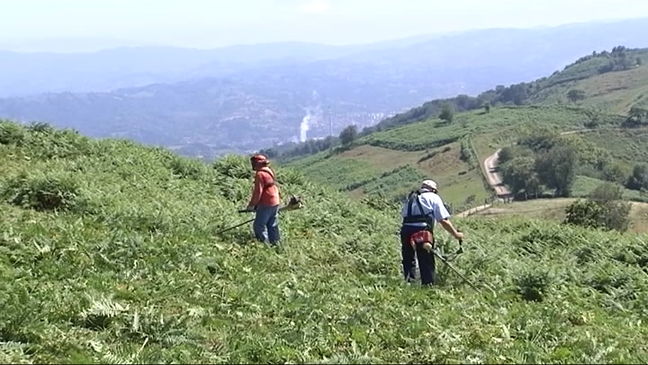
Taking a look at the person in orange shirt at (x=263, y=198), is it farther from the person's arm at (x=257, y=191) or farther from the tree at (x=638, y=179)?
the tree at (x=638, y=179)

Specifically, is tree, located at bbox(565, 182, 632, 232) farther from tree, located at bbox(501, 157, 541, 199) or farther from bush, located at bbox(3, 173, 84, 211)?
tree, located at bbox(501, 157, 541, 199)

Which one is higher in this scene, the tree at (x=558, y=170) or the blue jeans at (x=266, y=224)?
the blue jeans at (x=266, y=224)

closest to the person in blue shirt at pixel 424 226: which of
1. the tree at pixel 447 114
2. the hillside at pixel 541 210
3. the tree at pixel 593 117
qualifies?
the hillside at pixel 541 210

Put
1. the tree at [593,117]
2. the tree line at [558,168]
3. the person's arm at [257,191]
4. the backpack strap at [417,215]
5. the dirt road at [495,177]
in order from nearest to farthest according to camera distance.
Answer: the backpack strap at [417,215], the person's arm at [257,191], the tree line at [558,168], the dirt road at [495,177], the tree at [593,117]

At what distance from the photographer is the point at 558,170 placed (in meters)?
111

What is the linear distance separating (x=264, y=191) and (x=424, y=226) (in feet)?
11.7

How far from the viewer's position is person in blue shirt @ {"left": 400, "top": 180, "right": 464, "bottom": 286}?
1159 cm

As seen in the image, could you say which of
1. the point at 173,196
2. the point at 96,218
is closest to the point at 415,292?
the point at 96,218

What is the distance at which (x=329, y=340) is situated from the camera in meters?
7.62

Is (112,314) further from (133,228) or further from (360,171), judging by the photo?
(360,171)

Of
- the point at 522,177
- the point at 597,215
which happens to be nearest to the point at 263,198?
the point at 597,215

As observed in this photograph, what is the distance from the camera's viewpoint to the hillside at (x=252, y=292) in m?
7.20

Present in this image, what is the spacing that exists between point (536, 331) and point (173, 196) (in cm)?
1195

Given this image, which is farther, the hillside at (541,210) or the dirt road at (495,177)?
the dirt road at (495,177)
